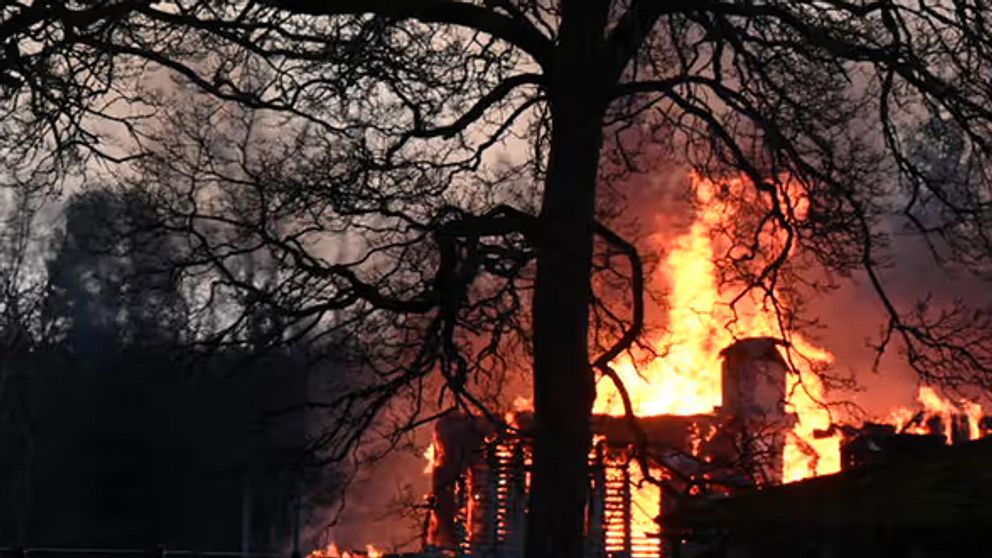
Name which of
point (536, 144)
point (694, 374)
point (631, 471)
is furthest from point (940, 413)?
point (536, 144)

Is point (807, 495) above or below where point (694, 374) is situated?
below

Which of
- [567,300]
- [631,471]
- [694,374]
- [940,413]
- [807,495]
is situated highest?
[694,374]

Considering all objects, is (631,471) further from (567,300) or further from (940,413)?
(567,300)

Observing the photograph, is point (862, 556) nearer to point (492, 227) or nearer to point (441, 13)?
point (492, 227)

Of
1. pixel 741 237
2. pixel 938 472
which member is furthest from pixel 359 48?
pixel 938 472

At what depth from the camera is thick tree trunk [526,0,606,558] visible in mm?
12055

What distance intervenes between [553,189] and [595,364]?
1.67m

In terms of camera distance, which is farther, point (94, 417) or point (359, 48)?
point (94, 417)

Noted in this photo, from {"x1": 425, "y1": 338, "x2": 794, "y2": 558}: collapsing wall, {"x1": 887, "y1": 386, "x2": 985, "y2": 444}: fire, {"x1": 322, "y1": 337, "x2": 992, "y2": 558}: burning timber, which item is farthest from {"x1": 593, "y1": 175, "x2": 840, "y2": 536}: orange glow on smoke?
{"x1": 322, "y1": 337, "x2": 992, "y2": 558}: burning timber

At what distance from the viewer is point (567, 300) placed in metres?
12.4

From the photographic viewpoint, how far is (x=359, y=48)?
39.8ft

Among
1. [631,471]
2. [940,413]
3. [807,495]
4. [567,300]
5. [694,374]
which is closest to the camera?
[807,495]

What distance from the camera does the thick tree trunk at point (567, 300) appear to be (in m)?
12.1

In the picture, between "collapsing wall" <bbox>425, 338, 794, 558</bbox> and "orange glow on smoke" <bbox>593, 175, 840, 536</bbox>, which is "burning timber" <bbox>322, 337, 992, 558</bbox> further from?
"orange glow on smoke" <bbox>593, 175, 840, 536</bbox>
